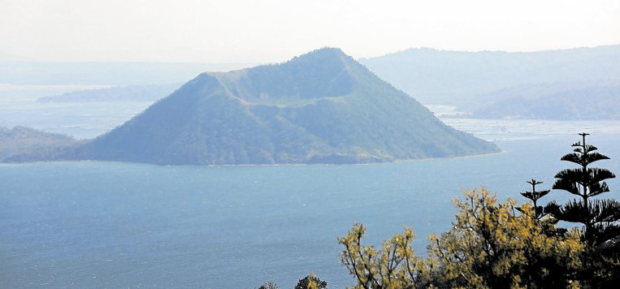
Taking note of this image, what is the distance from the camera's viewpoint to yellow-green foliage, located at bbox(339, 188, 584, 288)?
75.0 feet

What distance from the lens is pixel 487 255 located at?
23188 mm

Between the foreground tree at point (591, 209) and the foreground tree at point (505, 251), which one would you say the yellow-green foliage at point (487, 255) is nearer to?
the foreground tree at point (505, 251)

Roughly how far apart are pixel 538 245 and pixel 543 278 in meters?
0.94

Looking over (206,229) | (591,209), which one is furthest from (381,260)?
(206,229)

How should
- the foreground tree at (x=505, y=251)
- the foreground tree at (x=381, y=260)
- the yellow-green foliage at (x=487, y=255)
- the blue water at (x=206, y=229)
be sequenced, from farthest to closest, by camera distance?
the blue water at (x=206, y=229) < the foreground tree at (x=505, y=251) < the yellow-green foliage at (x=487, y=255) < the foreground tree at (x=381, y=260)

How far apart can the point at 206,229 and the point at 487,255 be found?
405 feet

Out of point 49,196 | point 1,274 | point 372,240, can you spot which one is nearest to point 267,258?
point 372,240

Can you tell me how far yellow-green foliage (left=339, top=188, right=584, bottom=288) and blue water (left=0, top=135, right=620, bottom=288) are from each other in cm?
6818

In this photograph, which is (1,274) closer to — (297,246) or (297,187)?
(297,246)

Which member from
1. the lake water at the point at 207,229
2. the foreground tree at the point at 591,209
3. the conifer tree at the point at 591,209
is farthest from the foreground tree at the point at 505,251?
the lake water at the point at 207,229

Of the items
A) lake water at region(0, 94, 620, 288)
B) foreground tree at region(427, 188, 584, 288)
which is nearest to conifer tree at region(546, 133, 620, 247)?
foreground tree at region(427, 188, 584, 288)

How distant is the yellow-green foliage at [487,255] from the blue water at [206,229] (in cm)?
6818

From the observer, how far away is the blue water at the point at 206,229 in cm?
10450

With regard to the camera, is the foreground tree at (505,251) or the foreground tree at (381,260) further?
the foreground tree at (505,251)
